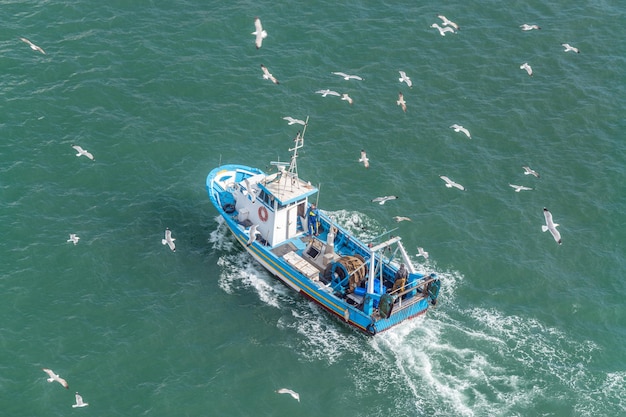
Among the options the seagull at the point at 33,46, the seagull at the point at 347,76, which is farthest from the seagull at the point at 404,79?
the seagull at the point at 33,46

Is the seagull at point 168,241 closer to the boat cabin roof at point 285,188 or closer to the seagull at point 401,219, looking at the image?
the boat cabin roof at point 285,188

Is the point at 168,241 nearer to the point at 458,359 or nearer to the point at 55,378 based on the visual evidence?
the point at 55,378

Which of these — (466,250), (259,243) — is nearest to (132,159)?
(259,243)

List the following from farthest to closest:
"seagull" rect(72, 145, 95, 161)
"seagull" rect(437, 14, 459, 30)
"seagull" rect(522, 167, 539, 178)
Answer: "seagull" rect(437, 14, 459, 30) < "seagull" rect(522, 167, 539, 178) < "seagull" rect(72, 145, 95, 161)

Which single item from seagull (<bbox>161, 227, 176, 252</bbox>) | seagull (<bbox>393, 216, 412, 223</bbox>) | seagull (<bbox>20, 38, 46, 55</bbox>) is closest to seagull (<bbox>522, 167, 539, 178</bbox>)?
seagull (<bbox>393, 216, 412, 223</bbox>)

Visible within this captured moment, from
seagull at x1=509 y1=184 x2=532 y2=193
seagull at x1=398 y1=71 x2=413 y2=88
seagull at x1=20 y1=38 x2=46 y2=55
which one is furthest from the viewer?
seagull at x1=398 y1=71 x2=413 y2=88

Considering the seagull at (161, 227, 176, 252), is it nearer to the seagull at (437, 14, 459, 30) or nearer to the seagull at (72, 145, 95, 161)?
the seagull at (72, 145, 95, 161)
